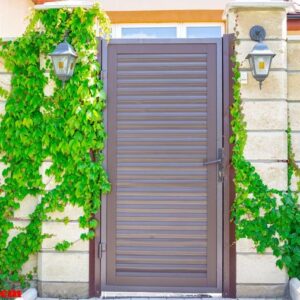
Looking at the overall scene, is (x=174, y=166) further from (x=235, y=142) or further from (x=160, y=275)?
(x=160, y=275)

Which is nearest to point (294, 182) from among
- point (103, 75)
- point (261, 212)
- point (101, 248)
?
point (261, 212)

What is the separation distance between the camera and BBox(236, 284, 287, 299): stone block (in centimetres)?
482

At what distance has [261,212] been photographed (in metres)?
4.83

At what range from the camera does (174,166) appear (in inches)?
195

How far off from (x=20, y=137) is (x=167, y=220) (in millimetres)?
1761

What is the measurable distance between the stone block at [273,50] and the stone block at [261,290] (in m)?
2.26

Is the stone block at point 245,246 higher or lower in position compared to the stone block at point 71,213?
lower

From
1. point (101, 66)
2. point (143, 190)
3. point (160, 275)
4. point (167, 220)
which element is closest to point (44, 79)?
point (101, 66)

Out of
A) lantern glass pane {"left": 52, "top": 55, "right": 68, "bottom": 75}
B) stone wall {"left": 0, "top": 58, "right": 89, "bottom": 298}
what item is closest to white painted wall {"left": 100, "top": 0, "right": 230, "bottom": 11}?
lantern glass pane {"left": 52, "top": 55, "right": 68, "bottom": 75}

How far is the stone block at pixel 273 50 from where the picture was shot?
4844 mm

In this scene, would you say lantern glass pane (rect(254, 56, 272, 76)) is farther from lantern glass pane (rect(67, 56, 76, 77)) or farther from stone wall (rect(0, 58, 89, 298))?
stone wall (rect(0, 58, 89, 298))

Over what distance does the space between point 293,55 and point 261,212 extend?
5.56ft

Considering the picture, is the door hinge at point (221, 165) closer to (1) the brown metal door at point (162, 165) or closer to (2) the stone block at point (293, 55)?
(1) the brown metal door at point (162, 165)

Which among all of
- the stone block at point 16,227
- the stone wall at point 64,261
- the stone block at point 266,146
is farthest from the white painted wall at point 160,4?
the stone block at point 16,227
